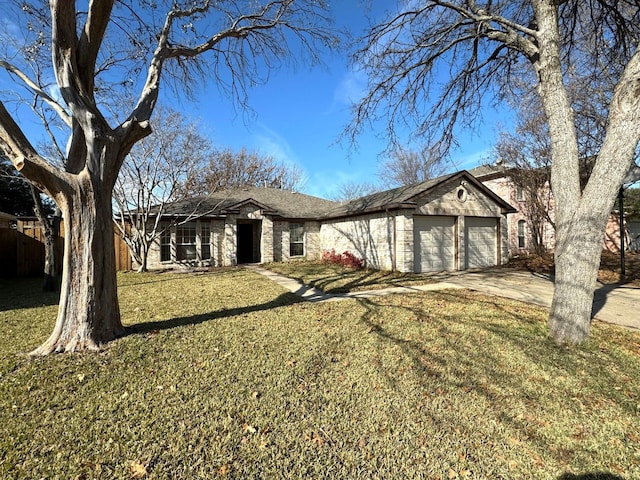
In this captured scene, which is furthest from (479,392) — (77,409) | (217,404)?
(77,409)

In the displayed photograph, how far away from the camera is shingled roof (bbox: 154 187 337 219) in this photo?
572 inches

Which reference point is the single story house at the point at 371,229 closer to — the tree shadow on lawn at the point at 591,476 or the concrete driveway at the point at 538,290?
the concrete driveway at the point at 538,290

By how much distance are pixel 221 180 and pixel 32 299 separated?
18.3 meters

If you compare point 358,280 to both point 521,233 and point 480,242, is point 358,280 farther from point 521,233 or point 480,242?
point 521,233

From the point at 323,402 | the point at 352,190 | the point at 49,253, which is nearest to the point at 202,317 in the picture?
the point at 323,402

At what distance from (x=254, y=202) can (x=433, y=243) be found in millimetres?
8981

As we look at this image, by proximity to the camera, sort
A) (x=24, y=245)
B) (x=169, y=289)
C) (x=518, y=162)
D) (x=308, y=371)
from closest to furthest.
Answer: (x=308, y=371)
(x=169, y=289)
(x=24, y=245)
(x=518, y=162)

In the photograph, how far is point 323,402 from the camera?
3.04 metres

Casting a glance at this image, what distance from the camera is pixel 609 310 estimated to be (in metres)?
6.38

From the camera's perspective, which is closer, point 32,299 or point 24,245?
point 32,299

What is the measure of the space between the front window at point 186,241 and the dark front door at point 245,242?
3721 millimetres

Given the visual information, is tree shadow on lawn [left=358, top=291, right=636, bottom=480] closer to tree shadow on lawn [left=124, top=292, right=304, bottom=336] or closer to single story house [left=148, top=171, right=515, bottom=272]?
tree shadow on lawn [left=124, top=292, right=304, bottom=336]

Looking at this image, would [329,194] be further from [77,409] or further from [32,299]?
[77,409]

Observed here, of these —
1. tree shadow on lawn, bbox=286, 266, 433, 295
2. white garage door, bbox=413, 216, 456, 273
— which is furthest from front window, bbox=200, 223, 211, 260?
white garage door, bbox=413, 216, 456, 273
